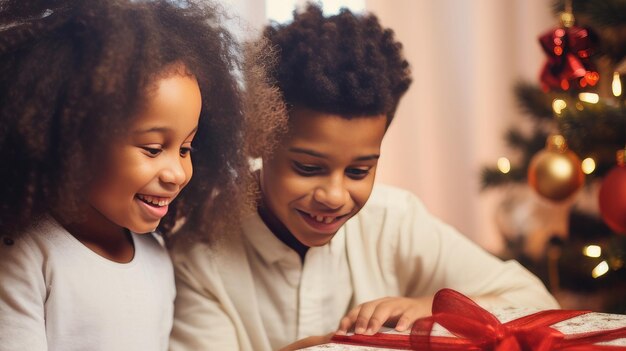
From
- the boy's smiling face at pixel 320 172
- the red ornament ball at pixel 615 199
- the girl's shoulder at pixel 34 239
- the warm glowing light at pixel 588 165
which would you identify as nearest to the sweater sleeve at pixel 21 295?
the girl's shoulder at pixel 34 239

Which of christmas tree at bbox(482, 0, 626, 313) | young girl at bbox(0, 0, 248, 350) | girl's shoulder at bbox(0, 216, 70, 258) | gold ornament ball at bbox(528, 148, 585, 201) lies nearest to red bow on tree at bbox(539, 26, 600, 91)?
christmas tree at bbox(482, 0, 626, 313)

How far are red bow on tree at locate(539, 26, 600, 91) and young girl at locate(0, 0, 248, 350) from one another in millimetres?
583

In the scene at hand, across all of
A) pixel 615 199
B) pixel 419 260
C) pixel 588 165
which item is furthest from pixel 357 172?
pixel 588 165

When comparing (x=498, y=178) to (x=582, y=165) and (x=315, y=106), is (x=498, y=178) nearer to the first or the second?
(x=582, y=165)

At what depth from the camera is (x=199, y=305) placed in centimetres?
69

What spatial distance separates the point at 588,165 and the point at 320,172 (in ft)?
2.40

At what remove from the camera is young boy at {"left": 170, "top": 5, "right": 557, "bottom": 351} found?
0.66m

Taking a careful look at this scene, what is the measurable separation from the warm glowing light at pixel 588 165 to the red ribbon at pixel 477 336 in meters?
0.64

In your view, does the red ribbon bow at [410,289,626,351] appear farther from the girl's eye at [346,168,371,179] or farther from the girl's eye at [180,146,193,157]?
the girl's eye at [180,146,193,157]

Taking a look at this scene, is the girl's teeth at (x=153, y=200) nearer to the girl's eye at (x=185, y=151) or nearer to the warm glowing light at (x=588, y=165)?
the girl's eye at (x=185, y=151)

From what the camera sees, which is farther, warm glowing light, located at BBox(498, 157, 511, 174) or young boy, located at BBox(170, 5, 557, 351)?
warm glowing light, located at BBox(498, 157, 511, 174)

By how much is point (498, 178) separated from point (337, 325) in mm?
789

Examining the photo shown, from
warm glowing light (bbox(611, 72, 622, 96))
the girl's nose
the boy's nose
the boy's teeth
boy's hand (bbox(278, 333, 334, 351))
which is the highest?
warm glowing light (bbox(611, 72, 622, 96))

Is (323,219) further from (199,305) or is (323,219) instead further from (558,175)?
(558,175)
